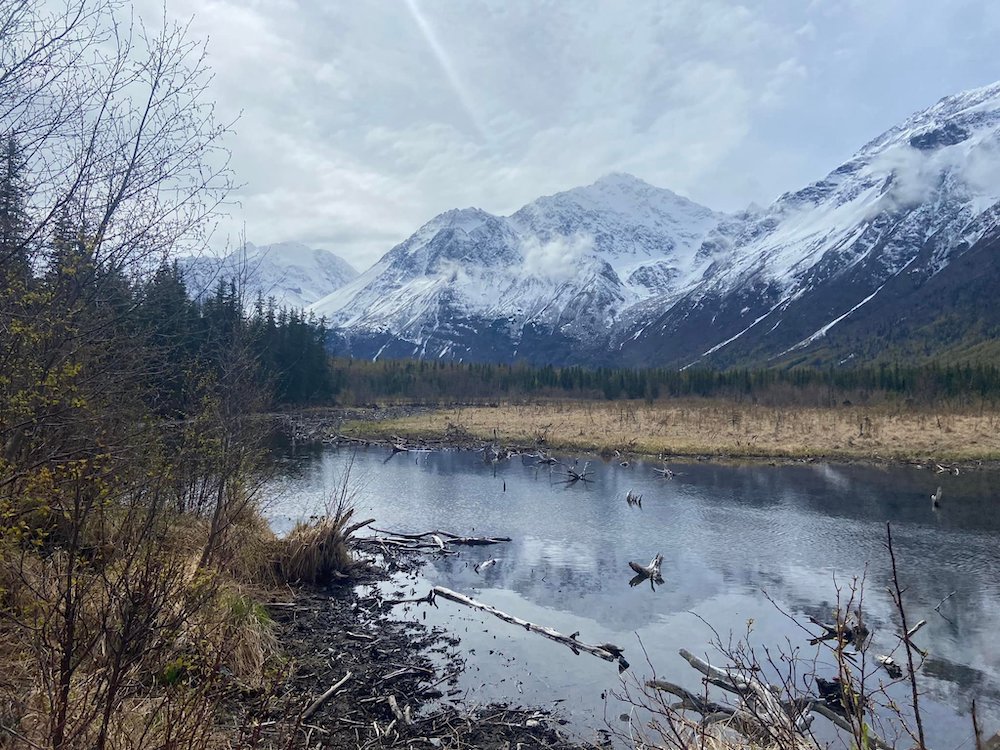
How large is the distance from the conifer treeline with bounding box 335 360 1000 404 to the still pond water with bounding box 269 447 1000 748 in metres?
36.0

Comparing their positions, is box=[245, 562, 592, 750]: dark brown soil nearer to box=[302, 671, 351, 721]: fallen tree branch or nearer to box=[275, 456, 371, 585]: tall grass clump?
box=[302, 671, 351, 721]: fallen tree branch

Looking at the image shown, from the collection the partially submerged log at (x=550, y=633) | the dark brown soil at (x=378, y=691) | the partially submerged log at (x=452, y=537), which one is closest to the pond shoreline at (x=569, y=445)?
the partially submerged log at (x=452, y=537)

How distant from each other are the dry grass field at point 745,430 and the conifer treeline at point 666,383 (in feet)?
35.5

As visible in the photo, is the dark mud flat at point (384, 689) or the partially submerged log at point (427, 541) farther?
the partially submerged log at point (427, 541)

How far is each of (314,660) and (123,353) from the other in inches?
237

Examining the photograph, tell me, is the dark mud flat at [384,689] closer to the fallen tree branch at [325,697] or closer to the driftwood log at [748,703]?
the fallen tree branch at [325,697]

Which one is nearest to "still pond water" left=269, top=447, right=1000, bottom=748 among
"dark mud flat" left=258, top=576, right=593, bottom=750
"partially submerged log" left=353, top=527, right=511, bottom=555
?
"dark mud flat" left=258, top=576, right=593, bottom=750

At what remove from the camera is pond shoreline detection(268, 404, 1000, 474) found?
38.5 metres

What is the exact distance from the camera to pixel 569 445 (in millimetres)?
46594

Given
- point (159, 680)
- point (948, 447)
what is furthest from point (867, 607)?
point (948, 447)

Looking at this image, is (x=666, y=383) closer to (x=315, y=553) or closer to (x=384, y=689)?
(x=315, y=553)

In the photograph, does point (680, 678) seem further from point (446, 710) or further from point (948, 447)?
point (948, 447)

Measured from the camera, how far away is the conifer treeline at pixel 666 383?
6794 centimetres

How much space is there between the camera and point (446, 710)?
10.4m
